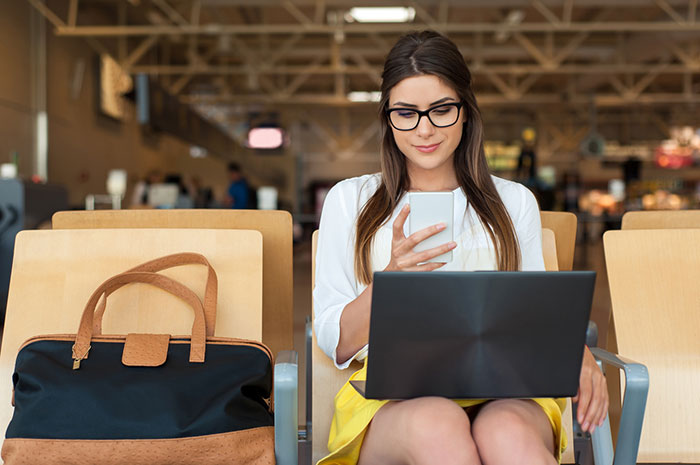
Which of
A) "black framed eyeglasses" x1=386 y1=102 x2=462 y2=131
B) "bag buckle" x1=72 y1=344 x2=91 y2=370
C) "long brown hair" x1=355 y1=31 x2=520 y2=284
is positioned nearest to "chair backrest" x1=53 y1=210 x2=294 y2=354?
"long brown hair" x1=355 y1=31 x2=520 y2=284

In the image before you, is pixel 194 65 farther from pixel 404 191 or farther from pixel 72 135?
pixel 404 191

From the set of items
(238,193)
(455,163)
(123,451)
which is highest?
(238,193)

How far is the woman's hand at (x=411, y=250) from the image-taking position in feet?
3.71

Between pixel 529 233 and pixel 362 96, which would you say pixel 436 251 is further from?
pixel 362 96

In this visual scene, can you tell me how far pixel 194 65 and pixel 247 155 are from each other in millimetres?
3445

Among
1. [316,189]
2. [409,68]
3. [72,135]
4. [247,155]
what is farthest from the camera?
[316,189]

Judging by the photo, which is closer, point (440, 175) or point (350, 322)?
point (350, 322)

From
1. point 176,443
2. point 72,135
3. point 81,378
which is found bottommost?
point 176,443

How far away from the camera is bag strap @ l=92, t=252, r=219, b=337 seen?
141 cm

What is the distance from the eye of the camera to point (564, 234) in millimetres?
1818

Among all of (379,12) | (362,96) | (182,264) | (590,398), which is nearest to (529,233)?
(590,398)

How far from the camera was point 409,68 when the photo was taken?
145 centimetres

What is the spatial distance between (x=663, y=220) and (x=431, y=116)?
84cm

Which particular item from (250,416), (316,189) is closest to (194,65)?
(316,189)
